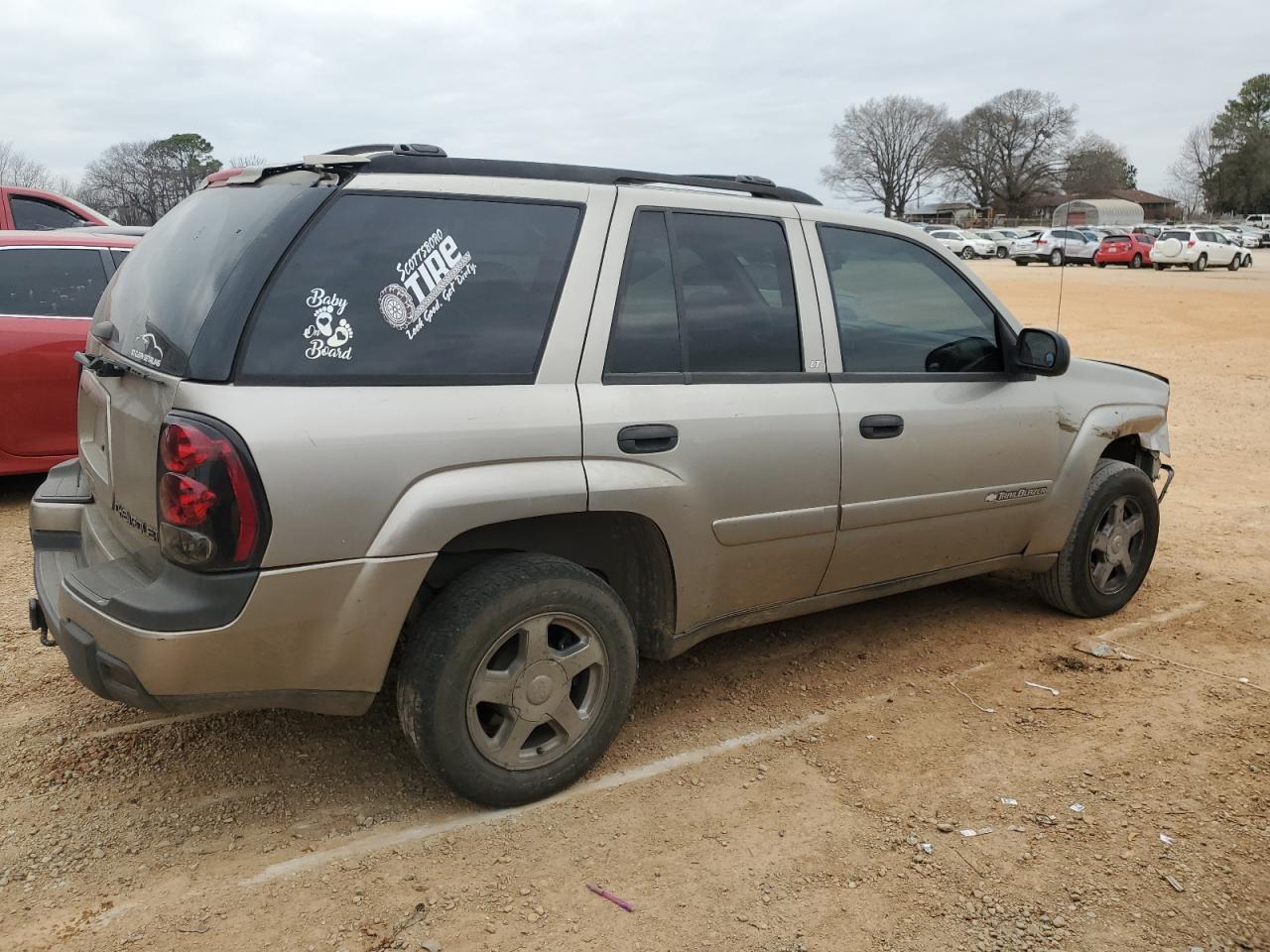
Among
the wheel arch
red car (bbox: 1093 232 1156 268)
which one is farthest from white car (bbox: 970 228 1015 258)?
the wheel arch

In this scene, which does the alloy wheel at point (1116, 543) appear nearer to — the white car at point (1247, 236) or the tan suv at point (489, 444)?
the tan suv at point (489, 444)

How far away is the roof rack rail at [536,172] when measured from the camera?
301cm

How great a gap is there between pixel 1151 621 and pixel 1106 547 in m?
0.41

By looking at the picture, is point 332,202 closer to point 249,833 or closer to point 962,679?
point 249,833

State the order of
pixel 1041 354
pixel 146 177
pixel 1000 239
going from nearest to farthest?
1. pixel 1041 354
2. pixel 146 177
3. pixel 1000 239

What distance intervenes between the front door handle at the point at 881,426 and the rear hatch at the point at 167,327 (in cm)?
193

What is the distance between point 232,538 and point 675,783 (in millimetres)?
1565

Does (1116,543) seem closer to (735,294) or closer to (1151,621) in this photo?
(1151,621)

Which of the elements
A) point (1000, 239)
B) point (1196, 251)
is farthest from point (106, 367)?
point (1000, 239)

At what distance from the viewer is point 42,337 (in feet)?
20.7

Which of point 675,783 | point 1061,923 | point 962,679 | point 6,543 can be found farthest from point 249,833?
point 6,543

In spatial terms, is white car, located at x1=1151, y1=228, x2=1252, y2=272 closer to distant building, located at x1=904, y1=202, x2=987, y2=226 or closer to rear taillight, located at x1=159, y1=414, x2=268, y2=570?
rear taillight, located at x1=159, y1=414, x2=268, y2=570

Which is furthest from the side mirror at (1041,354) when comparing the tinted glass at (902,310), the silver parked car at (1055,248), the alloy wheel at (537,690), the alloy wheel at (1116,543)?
the silver parked car at (1055,248)

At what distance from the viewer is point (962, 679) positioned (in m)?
4.18
